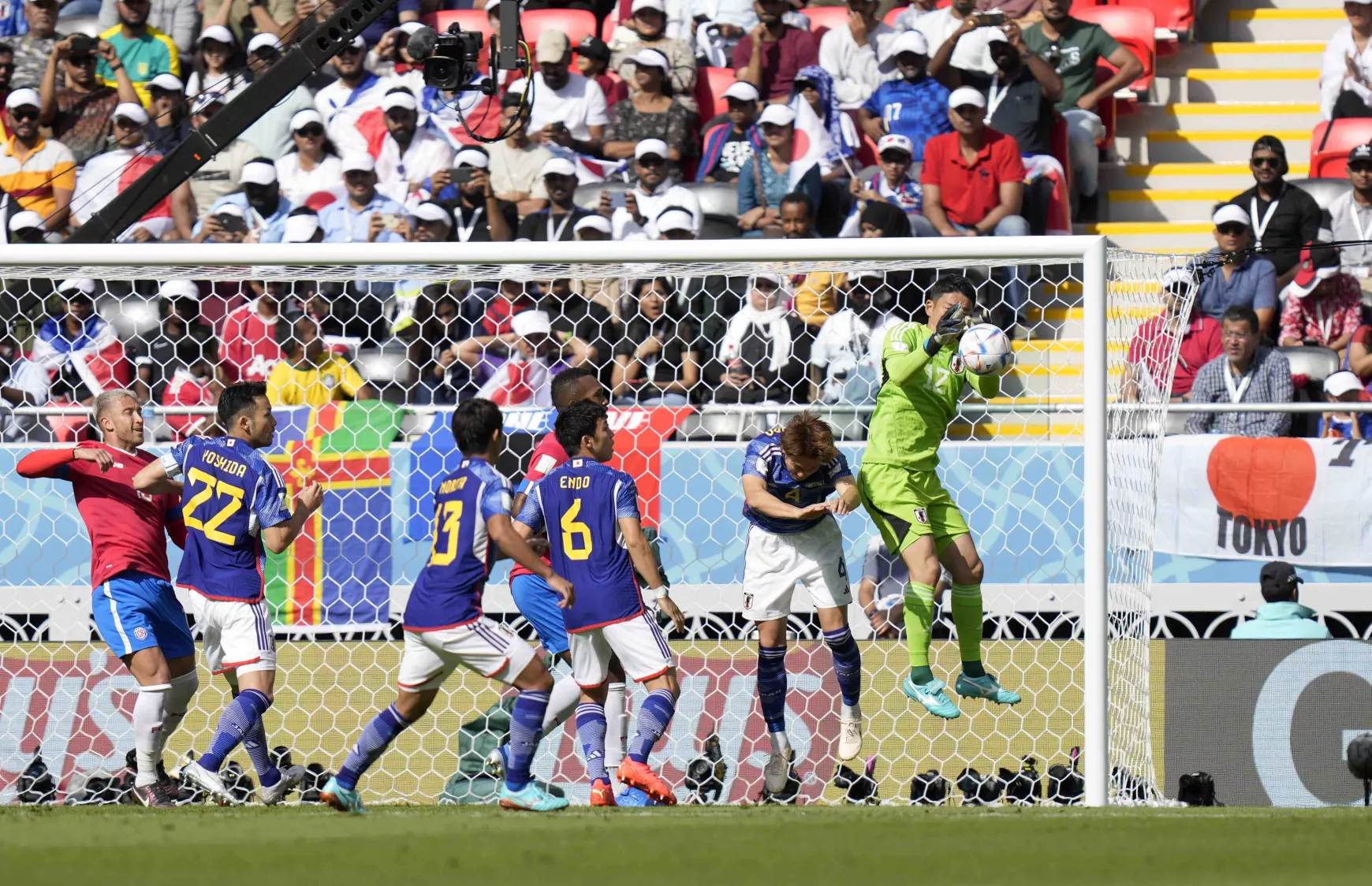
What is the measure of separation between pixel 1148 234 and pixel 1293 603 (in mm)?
4290

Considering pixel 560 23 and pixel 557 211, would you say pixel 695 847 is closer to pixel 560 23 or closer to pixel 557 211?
pixel 557 211

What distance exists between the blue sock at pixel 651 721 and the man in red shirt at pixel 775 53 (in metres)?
5.97

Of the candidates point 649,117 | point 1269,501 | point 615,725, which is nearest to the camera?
point 615,725

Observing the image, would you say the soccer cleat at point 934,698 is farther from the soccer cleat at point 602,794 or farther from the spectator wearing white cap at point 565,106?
the spectator wearing white cap at point 565,106

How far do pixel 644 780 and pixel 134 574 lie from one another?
84.6 inches

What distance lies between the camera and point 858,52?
11.6 m

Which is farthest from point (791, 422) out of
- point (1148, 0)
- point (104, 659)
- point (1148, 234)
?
point (1148, 0)

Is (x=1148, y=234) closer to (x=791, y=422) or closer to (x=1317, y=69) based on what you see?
(x=1317, y=69)

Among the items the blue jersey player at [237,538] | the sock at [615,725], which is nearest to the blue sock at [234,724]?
the blue jersey player at [237,538]

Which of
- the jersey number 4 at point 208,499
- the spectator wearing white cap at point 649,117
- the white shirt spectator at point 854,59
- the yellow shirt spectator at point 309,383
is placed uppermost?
the white shirt spectator at point 854,59

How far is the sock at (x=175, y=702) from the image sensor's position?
21.5 feet

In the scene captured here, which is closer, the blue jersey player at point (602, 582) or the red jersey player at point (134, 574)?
the blue jersey player at point (602, 582)

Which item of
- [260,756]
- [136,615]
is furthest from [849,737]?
[136,615]

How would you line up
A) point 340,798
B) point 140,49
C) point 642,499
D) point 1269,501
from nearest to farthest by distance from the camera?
point 340,798, point 642,499, point 1269,501, point 140,49
